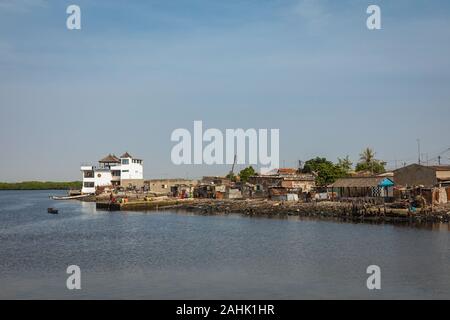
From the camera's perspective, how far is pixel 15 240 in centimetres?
3875

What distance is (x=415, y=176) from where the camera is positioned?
180ft

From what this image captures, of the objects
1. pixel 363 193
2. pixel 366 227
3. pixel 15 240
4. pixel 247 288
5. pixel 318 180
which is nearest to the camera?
pixel 247 288

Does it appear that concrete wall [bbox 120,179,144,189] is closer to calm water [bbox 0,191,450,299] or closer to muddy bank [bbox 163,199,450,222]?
muddy bank [bbox 163,199,450,222]

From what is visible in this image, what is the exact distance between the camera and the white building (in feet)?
314

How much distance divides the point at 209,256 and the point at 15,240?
690 inches

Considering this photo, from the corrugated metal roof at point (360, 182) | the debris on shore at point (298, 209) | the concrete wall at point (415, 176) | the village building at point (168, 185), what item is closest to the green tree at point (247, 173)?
the village building at point (168, 185)

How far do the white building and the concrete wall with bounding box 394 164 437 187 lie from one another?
53416mm

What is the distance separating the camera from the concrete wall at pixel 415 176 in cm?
5318

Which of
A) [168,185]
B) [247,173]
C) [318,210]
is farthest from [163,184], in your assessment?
[318,210]

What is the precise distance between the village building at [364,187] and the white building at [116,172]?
45561 millimetres

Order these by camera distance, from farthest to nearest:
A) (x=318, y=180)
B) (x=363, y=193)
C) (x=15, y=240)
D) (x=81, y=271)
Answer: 1. (x=318, y=180)
2. (x=363, y=193)
3. (x=15, y=240)
4. (x=81, y=271)

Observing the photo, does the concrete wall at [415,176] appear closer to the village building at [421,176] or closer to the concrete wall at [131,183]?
the village building at [421,176]
